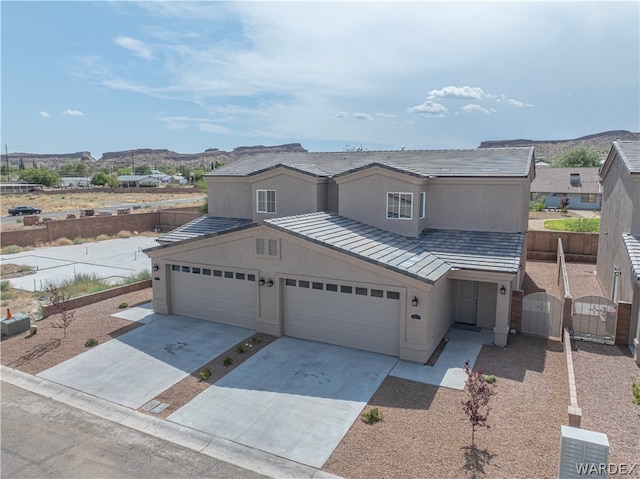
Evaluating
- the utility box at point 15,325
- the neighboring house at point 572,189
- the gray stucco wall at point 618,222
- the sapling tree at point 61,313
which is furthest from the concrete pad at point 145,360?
the neighboring house at point 572,189

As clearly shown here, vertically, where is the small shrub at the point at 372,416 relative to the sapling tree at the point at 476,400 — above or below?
below

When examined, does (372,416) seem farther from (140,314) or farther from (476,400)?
(140,314)

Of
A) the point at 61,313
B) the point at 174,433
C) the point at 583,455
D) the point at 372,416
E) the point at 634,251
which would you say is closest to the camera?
the point at 583,455

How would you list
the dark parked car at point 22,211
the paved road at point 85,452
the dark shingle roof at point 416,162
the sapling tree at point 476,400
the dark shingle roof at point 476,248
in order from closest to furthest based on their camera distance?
the paved road at point 85,452
the sapling tree at point 476,400
the dark shingle roof at point 476,248
the dark shingle roof at point 416,162
the dark parked car at point 22,211

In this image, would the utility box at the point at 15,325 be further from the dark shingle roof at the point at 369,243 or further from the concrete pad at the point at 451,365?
the concrete pad at the point at 451,365

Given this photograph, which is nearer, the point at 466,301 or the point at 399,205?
the point at 466,301

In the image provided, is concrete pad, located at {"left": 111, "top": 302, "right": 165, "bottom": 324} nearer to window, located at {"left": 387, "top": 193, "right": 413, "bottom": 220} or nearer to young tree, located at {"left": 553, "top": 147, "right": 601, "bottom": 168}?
window, located at {"left": 387, "top": 193, "right": 413, "bottom": 220}

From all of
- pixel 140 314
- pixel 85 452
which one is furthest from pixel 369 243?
pixel 85 452

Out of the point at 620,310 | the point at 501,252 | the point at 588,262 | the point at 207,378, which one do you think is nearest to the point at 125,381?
the point at 207,378
